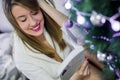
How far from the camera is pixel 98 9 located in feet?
1.77

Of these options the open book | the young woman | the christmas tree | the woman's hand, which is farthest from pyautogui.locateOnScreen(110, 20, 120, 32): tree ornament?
the young woman

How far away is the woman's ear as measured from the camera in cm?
113

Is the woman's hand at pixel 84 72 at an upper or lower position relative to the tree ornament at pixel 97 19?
lower

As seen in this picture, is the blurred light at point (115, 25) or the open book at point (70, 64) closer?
the blurred light at point (115, 25)

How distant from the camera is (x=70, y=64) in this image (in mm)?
1160

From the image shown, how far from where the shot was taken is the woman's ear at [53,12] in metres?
1.13

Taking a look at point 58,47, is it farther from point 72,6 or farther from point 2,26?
point 72,6

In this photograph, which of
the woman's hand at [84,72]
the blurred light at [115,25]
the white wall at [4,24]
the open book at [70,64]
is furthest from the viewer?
the white wall at [4,24]

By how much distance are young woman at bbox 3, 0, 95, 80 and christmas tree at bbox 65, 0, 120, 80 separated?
1.83 ft

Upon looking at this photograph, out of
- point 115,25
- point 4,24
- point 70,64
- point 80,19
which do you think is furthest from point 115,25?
point 4,24

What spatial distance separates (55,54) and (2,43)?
0.37 m

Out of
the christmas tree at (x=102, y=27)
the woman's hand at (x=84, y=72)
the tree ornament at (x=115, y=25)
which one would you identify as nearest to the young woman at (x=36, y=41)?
the woman's hand at (x=84, y=72)

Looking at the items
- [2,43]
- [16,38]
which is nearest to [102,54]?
[16,38]

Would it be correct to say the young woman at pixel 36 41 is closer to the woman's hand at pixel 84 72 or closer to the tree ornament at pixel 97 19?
the woman's hand at pixel 84 72
